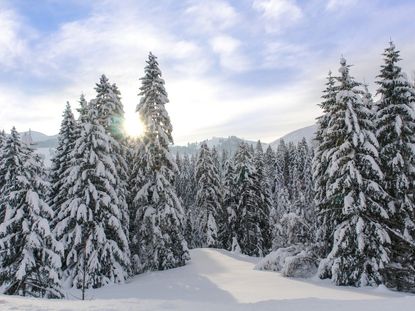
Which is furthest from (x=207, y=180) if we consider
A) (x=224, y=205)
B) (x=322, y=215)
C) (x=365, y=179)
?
(x=365, y=179)

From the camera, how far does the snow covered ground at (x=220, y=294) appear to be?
1223cm

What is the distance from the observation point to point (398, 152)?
23219 mm

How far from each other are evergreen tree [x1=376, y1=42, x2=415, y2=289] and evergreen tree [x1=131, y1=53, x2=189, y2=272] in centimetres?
1464

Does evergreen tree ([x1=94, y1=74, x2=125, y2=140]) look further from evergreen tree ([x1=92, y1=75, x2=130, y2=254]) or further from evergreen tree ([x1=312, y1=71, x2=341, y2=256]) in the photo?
evergreen tree ([x1=312, y1=71, x2=341, y2=256])

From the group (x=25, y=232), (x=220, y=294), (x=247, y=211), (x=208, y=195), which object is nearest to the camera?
(x=25, y=232)

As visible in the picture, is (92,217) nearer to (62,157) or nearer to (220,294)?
(62,157)

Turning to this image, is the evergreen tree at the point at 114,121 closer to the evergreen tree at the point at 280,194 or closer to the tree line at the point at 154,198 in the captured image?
the tree line at the point at 154,198

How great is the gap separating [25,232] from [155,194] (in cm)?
1178

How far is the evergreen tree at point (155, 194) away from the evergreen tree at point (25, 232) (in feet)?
34.2

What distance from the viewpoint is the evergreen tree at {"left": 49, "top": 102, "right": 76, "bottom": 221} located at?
31.4 m

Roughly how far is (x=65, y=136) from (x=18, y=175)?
12.7 metres

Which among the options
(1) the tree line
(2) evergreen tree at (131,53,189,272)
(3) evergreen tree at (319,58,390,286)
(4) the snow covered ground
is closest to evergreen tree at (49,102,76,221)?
(1) the tree line

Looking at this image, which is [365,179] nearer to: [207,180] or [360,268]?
[360,268]

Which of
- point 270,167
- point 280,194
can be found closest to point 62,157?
point 280,194
